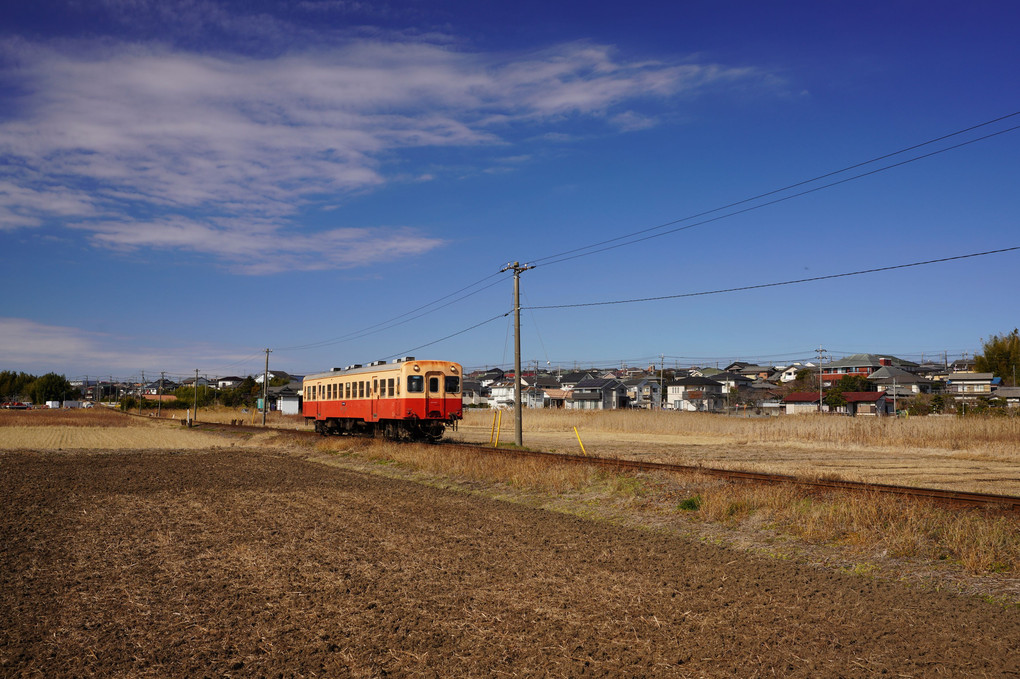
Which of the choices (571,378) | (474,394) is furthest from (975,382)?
(474,394)

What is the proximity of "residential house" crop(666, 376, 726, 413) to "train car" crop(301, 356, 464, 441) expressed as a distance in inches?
2658

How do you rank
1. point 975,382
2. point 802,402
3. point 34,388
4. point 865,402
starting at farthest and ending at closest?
point 34,388 → point 975,382 → point 802,402 → point 865,402

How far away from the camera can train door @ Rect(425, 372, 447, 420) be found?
28.7 metres

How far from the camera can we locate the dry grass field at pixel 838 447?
2039 cm

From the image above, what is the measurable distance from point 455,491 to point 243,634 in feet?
35.1

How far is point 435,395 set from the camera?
28.9 m

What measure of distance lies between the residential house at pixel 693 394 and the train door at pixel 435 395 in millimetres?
69786

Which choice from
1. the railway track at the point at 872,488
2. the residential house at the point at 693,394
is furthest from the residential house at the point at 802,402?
the railway track at the point at 872,488

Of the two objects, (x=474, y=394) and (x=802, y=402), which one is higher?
(x=474, y=394)

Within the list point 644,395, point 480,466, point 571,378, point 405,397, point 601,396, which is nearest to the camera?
point 480,466

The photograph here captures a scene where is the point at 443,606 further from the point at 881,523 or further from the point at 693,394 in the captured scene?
the point at 693,394

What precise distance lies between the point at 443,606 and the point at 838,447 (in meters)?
28.3

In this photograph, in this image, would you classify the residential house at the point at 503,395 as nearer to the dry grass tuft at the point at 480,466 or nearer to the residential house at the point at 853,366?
the residential house at the point at 853,366

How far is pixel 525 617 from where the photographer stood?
7160 millimetres
